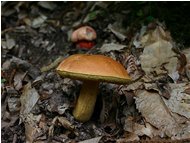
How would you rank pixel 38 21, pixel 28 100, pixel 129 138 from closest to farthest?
pixel 129 138, pixel 28 100, pixel 38 21

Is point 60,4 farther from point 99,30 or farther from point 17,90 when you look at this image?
point 17,90

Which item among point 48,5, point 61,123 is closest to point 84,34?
point 48,5

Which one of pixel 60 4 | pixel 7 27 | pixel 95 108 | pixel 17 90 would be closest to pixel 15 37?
pixel 7 27

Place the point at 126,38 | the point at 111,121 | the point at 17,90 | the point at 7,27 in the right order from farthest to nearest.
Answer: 1. the point at 7,27
2. the point at 126,38
3. the point at 17,90
4. the point at 111,121

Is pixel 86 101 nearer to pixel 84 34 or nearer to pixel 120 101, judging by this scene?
pixel 120 101

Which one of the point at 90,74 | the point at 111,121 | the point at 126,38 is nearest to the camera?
the point at 90,74

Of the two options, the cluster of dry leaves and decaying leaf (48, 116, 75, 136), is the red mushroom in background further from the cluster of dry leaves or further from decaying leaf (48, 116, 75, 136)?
decaying leaf (48, 116, 75, 136)

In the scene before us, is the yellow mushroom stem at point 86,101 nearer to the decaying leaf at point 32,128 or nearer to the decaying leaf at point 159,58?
the decaying leaf at point 32,128
